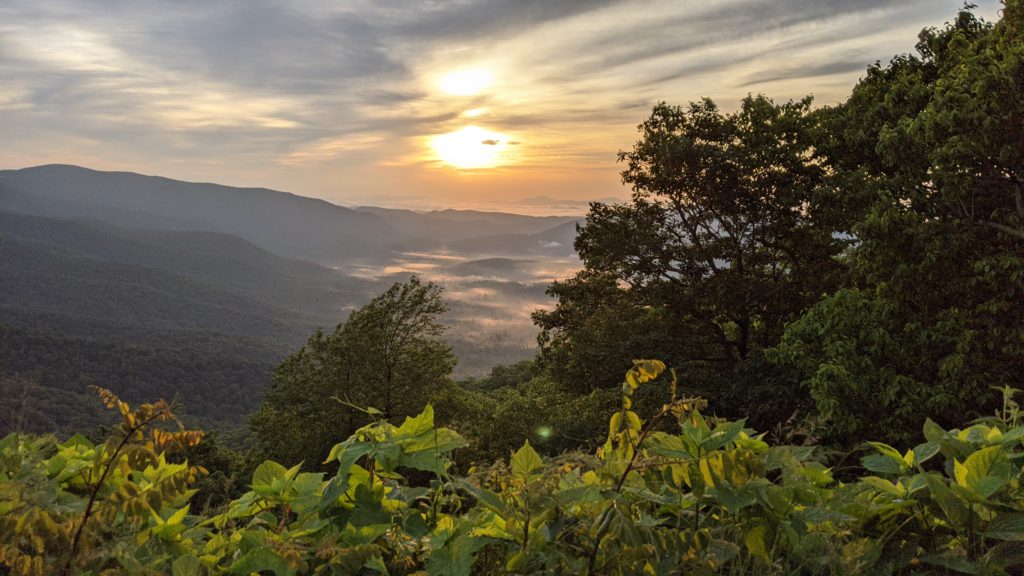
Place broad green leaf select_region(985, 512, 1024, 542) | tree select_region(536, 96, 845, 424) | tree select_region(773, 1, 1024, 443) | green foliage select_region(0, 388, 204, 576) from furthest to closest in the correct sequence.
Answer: tree select_region(536, 96, 845, 424) < tree select_region(773, 1, 1024, 443) < broad green leaf select_region(985, 512, 1024, 542) < green foliage select_region(0, 388, 204, 576)

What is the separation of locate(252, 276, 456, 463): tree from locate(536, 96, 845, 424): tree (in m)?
14.0

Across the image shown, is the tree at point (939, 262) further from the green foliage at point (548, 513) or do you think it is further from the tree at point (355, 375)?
the tree at point (355, 375)

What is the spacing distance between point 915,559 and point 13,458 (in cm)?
294

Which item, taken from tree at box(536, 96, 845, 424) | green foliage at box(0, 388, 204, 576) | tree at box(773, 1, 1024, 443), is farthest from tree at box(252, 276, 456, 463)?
green foliage at box(0, 388, 204, 576)

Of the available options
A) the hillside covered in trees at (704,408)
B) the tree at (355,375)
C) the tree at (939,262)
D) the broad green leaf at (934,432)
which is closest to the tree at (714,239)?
the hillside covered in trees at (704,408)

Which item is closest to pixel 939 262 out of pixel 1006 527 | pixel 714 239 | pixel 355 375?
pixel 714 239

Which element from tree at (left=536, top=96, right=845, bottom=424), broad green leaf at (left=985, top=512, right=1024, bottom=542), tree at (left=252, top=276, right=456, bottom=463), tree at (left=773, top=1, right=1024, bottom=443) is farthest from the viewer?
tree at (left=252, top=276, right=456, bottom=463)

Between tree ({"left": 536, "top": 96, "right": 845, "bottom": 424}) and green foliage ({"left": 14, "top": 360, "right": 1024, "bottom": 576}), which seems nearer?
green foliage ({"left": 14, "top": 360, "right": 1024, "bottom": 576})

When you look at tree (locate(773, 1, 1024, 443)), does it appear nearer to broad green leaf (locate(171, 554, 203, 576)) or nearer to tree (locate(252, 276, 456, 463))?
broad green leaf (locate(171, 554, 203, 576))

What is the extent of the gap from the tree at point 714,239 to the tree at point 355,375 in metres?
Answer: 14.0

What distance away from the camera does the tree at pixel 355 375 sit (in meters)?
30.1

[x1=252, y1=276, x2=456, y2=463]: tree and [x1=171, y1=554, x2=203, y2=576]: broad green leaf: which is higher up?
[x1=171, y1=554, x2=203, y2=576]: broad green leaf

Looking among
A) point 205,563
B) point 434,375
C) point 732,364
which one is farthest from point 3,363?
point 205,563

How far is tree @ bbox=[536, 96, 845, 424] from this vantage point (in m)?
18.4
